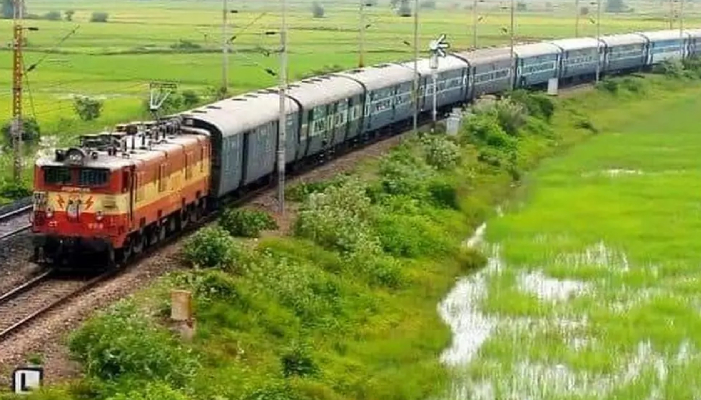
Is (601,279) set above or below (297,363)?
below

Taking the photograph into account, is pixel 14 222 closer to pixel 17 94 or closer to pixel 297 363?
pixel 17 94

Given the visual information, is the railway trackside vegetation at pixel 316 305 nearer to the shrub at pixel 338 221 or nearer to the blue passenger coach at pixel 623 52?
the shrub at pixel 338 221

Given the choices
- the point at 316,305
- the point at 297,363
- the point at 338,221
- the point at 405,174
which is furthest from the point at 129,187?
the point at 405,174

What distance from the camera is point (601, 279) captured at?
3334 centimetres

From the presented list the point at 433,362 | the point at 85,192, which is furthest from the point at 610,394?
the point at 85,192

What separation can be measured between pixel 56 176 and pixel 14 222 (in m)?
6.74

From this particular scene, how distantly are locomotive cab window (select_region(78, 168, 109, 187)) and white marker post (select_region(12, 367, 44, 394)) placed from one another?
8.37m

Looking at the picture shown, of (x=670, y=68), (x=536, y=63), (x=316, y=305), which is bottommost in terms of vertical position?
(x=670, y=68)

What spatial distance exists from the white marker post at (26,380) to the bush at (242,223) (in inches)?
537

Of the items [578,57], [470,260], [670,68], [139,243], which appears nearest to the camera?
[139,243]

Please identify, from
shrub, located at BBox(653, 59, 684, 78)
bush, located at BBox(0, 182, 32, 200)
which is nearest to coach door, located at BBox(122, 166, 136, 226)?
bush, located at BBox(0, 182, 32, 200)

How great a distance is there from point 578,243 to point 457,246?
367 centimetres

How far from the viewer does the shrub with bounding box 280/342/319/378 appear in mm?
22984

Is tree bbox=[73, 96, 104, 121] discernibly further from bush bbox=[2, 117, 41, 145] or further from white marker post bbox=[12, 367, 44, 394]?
white marker post bbox=[12, 367, 44, 394]
